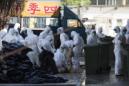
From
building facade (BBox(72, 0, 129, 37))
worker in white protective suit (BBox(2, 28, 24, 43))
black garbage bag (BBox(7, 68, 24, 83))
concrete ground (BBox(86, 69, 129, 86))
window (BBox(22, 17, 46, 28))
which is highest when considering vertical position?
black garbage bag (BBox(7, 68, 24, 83))

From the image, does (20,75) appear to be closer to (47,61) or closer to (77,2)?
(47,61)

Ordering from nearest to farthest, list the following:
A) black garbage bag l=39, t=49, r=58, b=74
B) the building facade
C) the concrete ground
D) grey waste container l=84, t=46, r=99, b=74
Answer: the concrete ground → black garbage bag l=39, t=49, r=58, b=74 → grey waste container l=84, t=46, r=99, b=74 → the building facade

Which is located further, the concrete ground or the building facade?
the building facade

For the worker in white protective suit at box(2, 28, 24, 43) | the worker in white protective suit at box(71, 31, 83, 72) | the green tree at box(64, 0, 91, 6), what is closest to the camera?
the worker in white protective suit at box(71, 31, 83, 72)

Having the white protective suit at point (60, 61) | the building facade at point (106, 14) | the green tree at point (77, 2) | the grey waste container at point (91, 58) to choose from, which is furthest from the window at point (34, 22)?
the building facade at point (106, 14)

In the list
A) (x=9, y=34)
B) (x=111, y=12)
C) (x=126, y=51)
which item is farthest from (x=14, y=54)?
(x=111, y=12)

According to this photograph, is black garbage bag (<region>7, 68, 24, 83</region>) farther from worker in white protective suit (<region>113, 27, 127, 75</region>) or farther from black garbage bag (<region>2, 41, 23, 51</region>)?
worker in white protective suit (<region>113, 27, 127, 75</region>)

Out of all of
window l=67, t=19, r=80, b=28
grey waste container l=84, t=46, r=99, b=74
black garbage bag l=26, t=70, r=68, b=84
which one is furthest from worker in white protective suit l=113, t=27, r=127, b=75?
window l=67, t=19, r=80, b=28

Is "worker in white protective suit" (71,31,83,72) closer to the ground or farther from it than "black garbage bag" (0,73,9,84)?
closer to the ground

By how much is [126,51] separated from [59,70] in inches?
97.9

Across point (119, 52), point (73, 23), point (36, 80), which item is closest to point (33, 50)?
point (119, 52)

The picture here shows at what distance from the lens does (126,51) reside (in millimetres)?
18531

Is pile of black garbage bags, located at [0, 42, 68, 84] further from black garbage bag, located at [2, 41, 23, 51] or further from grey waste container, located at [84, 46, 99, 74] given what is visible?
grey waste container, located at [84, 46, 99, 74]

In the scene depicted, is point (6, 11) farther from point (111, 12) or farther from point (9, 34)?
point (111, 12)
